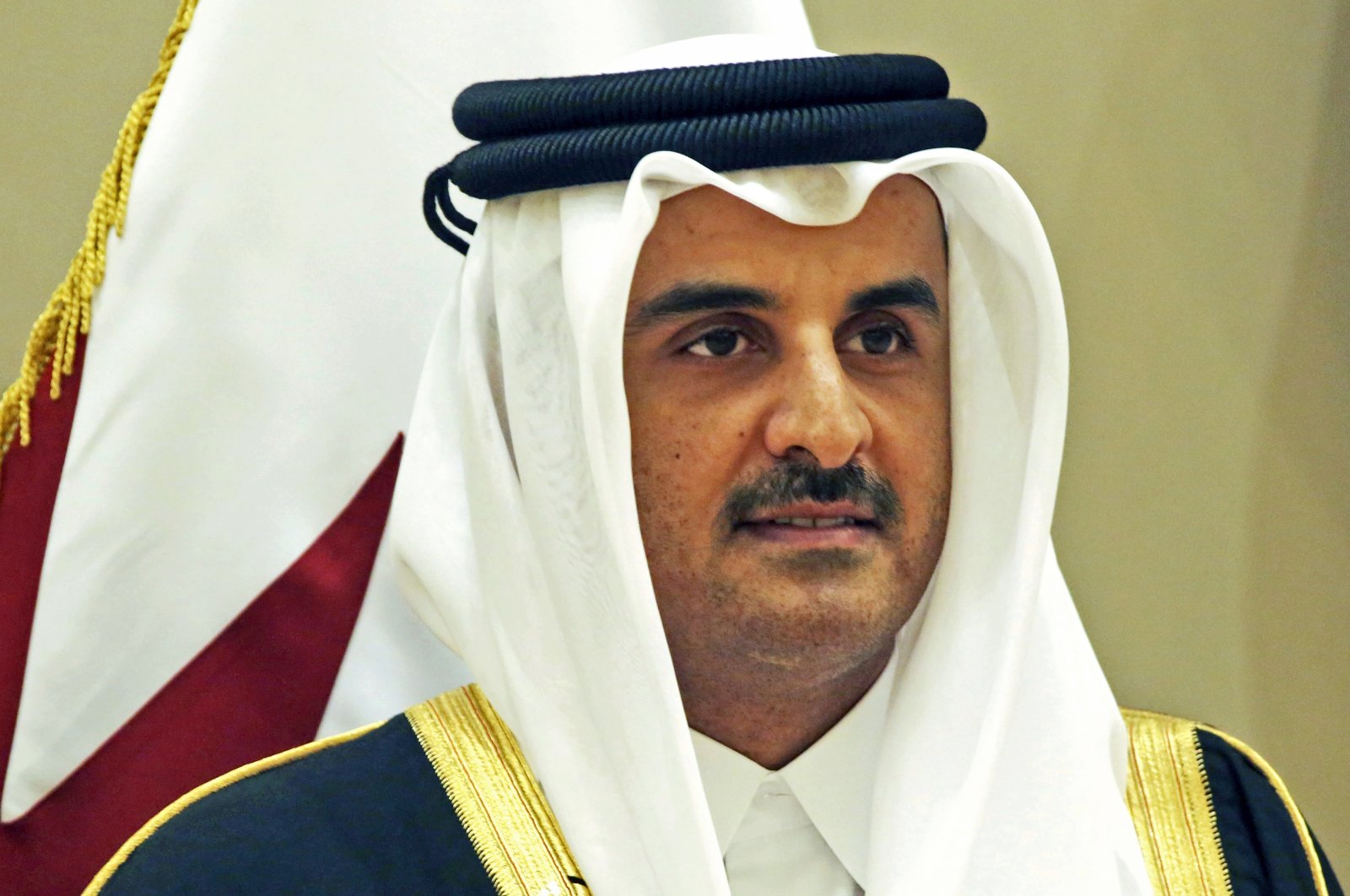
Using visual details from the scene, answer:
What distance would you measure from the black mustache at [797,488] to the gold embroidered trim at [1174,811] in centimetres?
41

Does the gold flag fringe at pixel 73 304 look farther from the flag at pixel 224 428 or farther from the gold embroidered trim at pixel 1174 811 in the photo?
the gold embroidered trim at pixel 1174 811

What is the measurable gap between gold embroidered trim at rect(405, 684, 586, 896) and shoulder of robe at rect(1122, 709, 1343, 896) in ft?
1.74

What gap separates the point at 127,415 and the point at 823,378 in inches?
27.8

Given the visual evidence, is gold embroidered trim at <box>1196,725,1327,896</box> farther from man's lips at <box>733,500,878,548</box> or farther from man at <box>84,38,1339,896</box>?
man's lips at <box>733,500,878,548</box>

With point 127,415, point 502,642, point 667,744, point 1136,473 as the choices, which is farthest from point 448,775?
point 1136,473

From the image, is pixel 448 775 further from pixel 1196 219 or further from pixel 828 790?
pixel 1196 219

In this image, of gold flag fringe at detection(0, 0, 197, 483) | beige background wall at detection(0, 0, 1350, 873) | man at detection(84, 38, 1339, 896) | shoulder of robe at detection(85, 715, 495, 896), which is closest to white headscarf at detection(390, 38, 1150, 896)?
man at detection(84, 38, 1339, 896)

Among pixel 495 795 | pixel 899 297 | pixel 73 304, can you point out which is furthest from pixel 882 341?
pixel 73 304

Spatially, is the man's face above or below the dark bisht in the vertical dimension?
below

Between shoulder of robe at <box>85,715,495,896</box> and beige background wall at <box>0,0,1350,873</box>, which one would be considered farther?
beige background wall at <box>0,0,1350,873</box>

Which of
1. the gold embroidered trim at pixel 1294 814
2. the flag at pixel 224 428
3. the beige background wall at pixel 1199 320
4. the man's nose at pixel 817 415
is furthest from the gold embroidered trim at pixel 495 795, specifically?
the beige background wall at pixel 1199 320

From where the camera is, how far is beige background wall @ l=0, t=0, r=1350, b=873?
1.91 meters

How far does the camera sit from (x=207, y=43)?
1.45m

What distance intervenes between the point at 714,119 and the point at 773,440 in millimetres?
257
